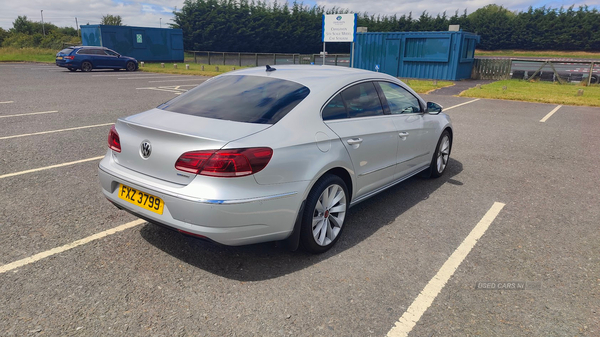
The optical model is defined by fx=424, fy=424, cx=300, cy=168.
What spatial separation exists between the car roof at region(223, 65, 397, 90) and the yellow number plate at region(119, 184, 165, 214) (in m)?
1.63

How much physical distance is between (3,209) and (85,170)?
1435 mm

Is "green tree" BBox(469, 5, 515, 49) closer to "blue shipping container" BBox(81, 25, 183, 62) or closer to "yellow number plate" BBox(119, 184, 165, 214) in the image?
"blue shipping container" BBox(81, 25, 183, 62)

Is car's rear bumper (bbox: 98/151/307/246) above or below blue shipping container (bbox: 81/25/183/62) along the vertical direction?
below

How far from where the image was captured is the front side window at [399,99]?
4.60 metres

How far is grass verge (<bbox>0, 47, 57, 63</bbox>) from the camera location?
3150 cm

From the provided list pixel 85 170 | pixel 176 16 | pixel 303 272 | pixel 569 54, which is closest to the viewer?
pixel 303 272

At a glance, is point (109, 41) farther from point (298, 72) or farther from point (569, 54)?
point (569, 54)

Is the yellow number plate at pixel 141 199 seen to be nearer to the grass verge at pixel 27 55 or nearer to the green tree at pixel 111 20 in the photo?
the grass verge at pixel 27 55

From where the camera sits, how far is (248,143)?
299 cm

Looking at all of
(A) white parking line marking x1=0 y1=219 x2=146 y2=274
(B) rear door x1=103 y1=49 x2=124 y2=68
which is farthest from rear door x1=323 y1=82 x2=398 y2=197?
(B) rear door x1=103 y1=49 x2=124 y2=68

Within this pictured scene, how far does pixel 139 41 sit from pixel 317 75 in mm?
33128

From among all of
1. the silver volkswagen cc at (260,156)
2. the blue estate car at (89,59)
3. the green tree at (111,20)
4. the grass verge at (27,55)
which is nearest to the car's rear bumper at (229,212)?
the silver volkswagen cc at (260,156)

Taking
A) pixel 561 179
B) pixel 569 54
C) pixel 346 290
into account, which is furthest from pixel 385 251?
pixel 569 54

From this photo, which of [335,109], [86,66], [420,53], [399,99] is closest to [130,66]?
[86,66]
